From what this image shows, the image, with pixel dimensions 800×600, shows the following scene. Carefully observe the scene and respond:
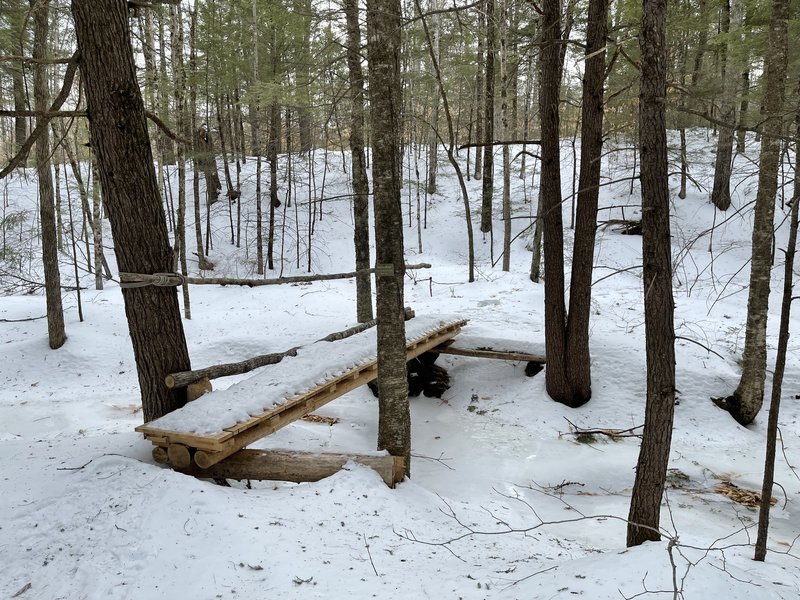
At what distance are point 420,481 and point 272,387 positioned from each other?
2.01 meters

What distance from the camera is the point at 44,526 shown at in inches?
127

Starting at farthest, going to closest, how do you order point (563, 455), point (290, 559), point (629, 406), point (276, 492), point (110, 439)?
point (629, 406)
point (563, 455)
point (110, 439)
point (276, 492)
point (290, 559)

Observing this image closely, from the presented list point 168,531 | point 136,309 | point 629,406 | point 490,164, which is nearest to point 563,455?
point 629,406

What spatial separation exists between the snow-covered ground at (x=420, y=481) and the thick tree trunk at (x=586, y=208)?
0.44 m

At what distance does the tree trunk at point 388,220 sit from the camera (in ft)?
13.5

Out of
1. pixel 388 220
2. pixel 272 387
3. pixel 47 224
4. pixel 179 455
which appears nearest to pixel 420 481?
pixel 272 387

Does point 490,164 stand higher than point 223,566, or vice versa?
point 490,164

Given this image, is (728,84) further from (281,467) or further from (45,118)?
(45,118)

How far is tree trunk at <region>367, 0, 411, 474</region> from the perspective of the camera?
411 centimetres

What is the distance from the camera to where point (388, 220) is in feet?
14.3

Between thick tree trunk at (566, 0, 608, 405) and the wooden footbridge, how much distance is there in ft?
9.29

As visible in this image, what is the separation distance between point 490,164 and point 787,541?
40.2 feet

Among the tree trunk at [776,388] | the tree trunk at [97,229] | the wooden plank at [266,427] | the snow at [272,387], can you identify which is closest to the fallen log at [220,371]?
the snow at [272,387]

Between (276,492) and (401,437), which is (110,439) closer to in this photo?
(276,492)
